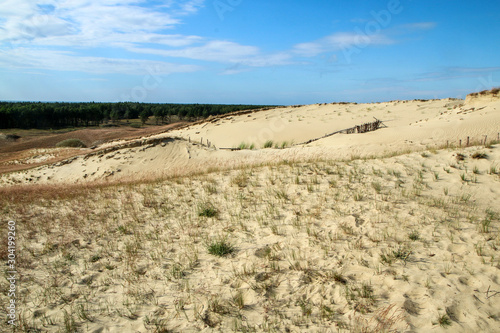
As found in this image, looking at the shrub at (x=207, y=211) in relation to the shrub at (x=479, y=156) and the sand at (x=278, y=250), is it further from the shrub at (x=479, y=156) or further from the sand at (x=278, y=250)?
the shrub at (x=479, y=156)

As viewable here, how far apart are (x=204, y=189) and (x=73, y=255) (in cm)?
351

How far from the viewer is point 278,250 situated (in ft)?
14.7

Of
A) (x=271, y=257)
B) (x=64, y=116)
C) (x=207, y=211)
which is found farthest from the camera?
(x=64, y=116)

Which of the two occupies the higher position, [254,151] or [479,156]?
[479,156]

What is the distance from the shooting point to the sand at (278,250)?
3.22 metres

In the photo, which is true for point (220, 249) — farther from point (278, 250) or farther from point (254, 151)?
point (254, 151)

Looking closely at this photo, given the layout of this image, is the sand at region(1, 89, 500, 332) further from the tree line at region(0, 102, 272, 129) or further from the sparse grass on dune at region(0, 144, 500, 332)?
the tree line at region(0, 102, 272, 129)

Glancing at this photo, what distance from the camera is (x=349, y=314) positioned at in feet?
10.3

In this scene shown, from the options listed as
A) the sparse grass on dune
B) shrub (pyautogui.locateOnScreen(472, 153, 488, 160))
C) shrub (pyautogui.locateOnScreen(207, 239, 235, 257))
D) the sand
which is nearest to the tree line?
shrub (pyautogui.locateOnScreen(472, 153, 488, 160))

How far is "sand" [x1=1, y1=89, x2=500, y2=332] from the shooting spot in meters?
3.22

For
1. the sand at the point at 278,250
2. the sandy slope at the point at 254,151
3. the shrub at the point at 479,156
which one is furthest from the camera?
the sandy slope at the point at 254,151

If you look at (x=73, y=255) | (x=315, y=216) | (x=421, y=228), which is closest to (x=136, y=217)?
(x=73, y=255)

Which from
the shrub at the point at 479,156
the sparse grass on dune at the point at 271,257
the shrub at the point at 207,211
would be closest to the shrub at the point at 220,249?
the sparse grass on dune at the point at 271,257

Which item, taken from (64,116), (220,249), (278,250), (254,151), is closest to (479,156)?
(278,250)
